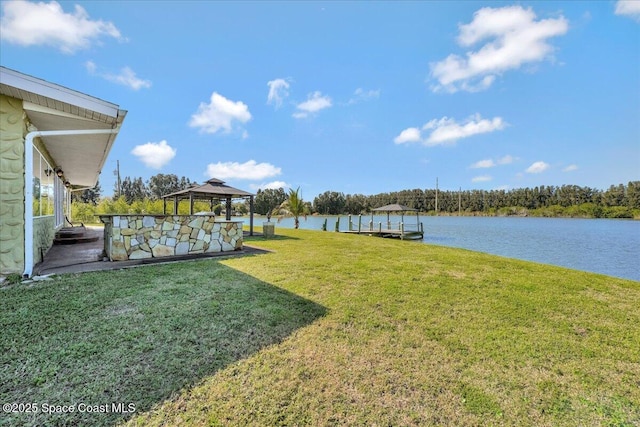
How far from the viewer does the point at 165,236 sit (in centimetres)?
721

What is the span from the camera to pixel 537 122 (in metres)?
24.2

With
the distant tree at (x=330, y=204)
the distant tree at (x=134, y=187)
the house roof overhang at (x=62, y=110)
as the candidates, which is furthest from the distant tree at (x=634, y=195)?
the distant tree at (x=134, y=187)

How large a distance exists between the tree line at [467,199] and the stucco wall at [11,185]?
135 feet

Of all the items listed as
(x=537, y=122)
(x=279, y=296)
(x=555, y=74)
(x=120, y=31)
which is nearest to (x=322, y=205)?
(x=537, y=122)

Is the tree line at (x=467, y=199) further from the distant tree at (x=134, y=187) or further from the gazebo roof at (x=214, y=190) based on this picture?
the gazebo roof at (x=214, y=190)

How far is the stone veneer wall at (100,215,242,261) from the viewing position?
256 inches

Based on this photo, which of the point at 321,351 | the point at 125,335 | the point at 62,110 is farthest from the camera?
the point at 62,110

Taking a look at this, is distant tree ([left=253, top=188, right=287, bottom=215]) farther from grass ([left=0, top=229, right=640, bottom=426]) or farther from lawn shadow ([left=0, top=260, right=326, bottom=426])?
grass ([left=0, top=229, right=640, bottom=426])

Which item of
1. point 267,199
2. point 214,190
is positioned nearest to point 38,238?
point 214,190

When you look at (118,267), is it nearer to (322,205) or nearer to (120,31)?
(120,31)

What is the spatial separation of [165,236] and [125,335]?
4.68 metres

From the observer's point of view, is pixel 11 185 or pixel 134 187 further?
pixel 134 187

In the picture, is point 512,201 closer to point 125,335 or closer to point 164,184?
point 125,335

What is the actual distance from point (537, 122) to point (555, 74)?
454 inches
